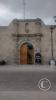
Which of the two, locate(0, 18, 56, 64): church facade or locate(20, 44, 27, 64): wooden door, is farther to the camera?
locate(20, 44, 27, 64): wooden door

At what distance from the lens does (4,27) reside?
47938mm

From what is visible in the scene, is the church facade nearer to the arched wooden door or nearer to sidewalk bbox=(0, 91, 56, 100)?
the arched wooden door

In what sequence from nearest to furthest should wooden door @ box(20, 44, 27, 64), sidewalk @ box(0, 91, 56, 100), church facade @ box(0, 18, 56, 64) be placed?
sidewalk @ box(0, 91, 56, 100)
church facade @ box(0, 18, 56, 64)
wooden door @ box(20, 44, 27, 64)

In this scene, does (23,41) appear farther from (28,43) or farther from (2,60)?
(2,60)

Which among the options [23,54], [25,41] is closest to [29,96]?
[25,41]

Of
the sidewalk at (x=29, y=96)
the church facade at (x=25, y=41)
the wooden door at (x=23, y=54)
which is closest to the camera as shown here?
the sidewalk at (x=29, y=96)

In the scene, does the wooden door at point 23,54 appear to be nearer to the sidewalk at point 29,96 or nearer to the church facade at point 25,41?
the church facade at point 25,41

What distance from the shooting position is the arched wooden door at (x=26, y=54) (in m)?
47.7

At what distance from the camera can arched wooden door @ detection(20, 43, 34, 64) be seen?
157ft

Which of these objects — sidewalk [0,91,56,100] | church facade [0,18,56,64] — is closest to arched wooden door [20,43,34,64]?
church facade [0,18,56,64]

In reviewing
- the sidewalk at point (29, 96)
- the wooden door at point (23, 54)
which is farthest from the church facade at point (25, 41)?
the sidewalk at point (29, 96)

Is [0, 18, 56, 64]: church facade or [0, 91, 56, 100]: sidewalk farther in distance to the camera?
[0, 18, 56, 64]: church facade

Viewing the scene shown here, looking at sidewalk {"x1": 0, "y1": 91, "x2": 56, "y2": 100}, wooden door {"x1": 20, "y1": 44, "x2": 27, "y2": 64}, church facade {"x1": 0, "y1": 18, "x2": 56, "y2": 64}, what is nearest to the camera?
sidewalk {"x1": 0, "y1": 91, "x2": 56, "y2": 100}

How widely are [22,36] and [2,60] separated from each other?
4096mm
